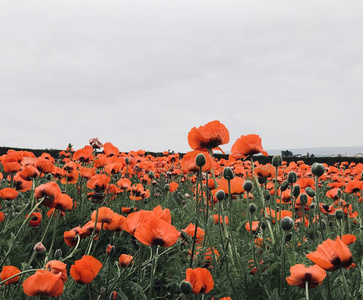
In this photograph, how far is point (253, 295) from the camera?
1586 mm

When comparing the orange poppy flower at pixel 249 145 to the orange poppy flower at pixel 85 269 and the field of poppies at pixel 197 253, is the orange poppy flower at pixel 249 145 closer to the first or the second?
the field of poppies at pixel 197 253

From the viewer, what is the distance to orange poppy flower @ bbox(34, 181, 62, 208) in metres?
1.64

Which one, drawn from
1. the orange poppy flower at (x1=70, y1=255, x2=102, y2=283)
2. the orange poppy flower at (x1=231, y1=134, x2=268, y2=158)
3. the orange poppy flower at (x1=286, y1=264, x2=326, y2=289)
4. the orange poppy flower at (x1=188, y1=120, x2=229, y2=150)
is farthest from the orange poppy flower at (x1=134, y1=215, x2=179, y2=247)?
the orange poppy flower at (x1=231, y1=134, x2=268, y2=158)

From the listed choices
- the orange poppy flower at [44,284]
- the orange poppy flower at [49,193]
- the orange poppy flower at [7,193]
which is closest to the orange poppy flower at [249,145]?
the orange poppy flower at [49,193]

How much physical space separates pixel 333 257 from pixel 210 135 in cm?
94

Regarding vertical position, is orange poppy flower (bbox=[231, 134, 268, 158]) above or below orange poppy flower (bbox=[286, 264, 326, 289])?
above

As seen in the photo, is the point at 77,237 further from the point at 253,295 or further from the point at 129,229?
the point at 253,295

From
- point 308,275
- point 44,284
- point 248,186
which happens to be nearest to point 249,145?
point 248,186

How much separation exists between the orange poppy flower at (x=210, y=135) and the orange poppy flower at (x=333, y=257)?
87 cm

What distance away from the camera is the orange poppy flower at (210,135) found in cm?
177

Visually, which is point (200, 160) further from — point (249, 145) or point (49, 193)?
point (49, 193)

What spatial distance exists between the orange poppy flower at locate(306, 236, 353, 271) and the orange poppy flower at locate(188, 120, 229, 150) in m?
0.87

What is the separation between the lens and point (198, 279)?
1.20m

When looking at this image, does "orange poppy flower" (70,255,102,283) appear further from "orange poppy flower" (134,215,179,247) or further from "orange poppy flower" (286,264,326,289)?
"orange poppy flower" (286,264,326,289)
